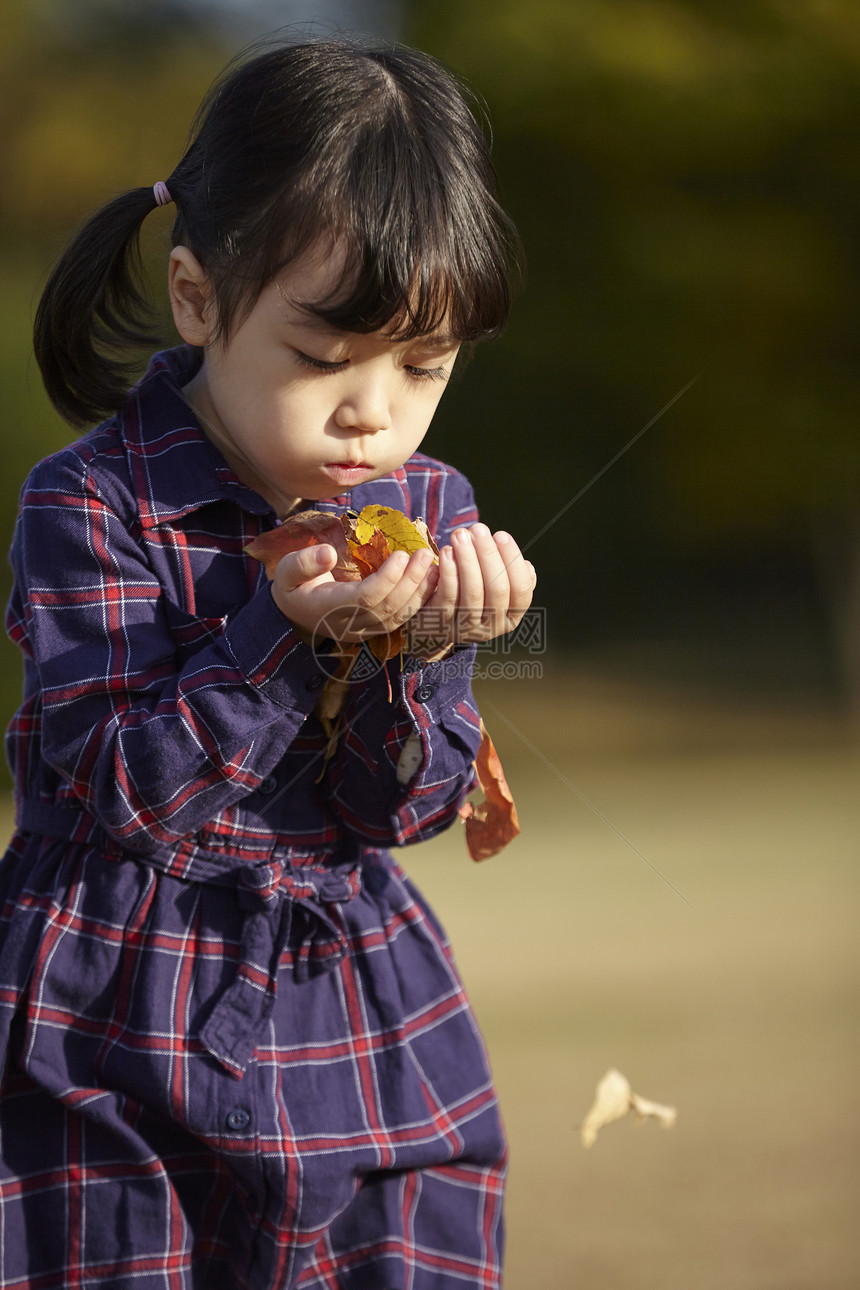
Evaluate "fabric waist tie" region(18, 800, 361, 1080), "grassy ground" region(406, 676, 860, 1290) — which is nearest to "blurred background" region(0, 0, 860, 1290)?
"grassy ground" region(406, 676, 860, 1290)

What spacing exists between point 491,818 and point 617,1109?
127 cm

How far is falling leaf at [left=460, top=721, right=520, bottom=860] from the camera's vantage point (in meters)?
1.29

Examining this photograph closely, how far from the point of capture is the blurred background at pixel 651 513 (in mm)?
2793

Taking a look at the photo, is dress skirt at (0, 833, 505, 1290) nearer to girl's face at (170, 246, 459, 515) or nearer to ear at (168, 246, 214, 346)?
girl's face at (170, 246, 459, 515)

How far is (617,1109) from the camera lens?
7.74 ft

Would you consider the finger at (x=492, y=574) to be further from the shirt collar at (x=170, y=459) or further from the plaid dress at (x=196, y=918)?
the shirt collar at (x=170, y=459)

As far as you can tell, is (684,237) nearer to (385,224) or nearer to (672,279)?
(672,279)

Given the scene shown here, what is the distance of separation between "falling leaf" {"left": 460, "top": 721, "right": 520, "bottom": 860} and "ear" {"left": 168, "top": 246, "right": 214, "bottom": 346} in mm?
483

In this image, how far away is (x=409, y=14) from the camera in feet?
14.7

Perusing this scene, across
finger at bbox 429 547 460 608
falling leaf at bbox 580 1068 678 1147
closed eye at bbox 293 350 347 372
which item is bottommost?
falling leaf at bbox 580 1068 678 1147

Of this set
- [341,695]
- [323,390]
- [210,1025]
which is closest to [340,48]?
[323,390]

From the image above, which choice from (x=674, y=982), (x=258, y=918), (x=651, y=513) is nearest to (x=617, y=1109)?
(x=674, y=982)

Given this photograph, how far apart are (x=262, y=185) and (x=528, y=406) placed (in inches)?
162

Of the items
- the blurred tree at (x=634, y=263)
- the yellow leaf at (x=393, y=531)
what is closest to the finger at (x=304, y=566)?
the yellow leaf at (x=393, y=531)
